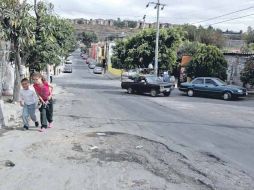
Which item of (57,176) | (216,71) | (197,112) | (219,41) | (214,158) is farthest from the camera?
(219,41)

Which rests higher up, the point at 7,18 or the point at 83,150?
the point at 7,18

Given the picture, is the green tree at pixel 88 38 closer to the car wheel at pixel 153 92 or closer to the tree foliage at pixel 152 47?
the tree foliage at pixel 152 47

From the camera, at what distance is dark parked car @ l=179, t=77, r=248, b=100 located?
1225 inches

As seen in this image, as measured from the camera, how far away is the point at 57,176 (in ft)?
27.0

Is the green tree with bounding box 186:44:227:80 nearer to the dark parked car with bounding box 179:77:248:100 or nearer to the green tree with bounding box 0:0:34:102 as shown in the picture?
the dark parked car with bounding box 179:77:248:100

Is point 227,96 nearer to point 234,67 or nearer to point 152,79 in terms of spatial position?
point 152,79

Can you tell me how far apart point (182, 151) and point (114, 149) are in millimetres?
1556

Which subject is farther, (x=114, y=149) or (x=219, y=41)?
(x=219, y=41)

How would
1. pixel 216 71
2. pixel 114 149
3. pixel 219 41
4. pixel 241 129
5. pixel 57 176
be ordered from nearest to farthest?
pixel 57 176
pixel 114 149
pixel 241 129
pixel 216 71
pixel 219 41

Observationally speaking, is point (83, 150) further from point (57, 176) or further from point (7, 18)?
point (7, 18)

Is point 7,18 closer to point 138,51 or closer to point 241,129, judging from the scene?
point 241,129

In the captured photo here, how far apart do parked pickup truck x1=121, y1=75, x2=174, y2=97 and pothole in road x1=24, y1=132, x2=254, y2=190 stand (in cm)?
2044

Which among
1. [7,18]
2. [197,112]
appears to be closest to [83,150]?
[7,18]

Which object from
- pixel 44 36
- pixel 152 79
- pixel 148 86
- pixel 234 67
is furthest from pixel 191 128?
pixel 234 67
